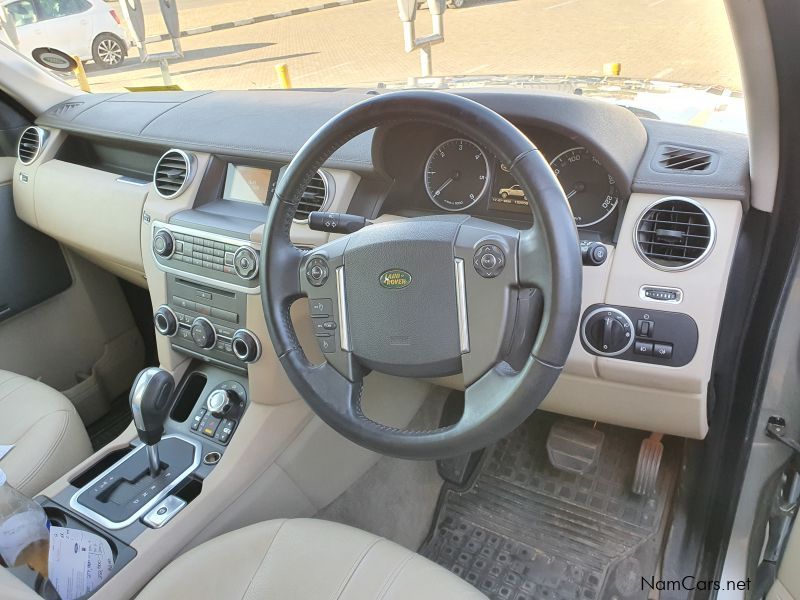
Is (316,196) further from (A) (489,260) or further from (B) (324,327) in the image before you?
(A) (489,260)

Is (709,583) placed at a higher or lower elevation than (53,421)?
lower

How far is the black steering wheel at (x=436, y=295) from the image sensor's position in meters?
0.99

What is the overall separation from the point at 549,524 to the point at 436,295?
1084 mm

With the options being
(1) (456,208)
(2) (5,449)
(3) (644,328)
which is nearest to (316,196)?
(1) (456,208)

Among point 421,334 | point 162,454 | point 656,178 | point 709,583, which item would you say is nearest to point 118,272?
A: point 162,454

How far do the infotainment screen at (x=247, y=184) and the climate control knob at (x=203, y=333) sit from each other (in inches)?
13.7

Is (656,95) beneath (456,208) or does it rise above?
above

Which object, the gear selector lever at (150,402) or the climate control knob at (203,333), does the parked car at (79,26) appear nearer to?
the climate control knob at (203,333)

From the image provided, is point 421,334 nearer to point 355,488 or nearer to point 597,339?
point 597,339

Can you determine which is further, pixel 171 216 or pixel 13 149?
pixel 13 149

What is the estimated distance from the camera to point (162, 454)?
5.65ft

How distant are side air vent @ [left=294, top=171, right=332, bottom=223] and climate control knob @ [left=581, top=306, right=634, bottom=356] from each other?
2.14ft

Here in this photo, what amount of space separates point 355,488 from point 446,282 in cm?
103

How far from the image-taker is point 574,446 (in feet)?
6.24
